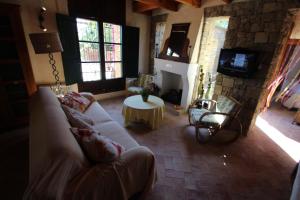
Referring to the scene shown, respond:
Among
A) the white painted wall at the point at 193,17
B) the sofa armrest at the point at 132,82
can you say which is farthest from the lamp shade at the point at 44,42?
the white painted wall at the point at 193,17

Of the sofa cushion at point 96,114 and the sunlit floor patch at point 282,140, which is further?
the sunlit floor patch at point 282,140

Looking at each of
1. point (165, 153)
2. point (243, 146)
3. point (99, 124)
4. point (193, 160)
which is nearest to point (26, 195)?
point (99, 124)

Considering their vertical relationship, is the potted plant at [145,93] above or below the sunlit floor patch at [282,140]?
above

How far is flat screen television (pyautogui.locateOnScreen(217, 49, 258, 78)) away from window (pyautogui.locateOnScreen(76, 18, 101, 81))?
3018 millimetres

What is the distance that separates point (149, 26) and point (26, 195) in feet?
15.3

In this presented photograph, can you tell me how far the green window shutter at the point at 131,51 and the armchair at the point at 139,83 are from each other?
242 millimetres

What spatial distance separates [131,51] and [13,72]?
2.71 m

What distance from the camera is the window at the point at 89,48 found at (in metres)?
3.60

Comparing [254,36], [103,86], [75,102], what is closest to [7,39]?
[75,102]

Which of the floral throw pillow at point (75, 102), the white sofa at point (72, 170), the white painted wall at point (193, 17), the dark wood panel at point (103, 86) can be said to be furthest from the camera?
the dark wood panel at point (103, 86)

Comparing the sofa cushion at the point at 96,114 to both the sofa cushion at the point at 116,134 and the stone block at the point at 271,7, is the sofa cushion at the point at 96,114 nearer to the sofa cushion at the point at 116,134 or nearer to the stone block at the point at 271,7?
the sofa cushion at the point at 116,134

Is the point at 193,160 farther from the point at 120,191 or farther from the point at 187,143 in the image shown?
the point at 120,191

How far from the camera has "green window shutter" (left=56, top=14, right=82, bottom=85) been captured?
3170 mm

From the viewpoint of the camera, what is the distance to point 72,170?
3.46 feet
